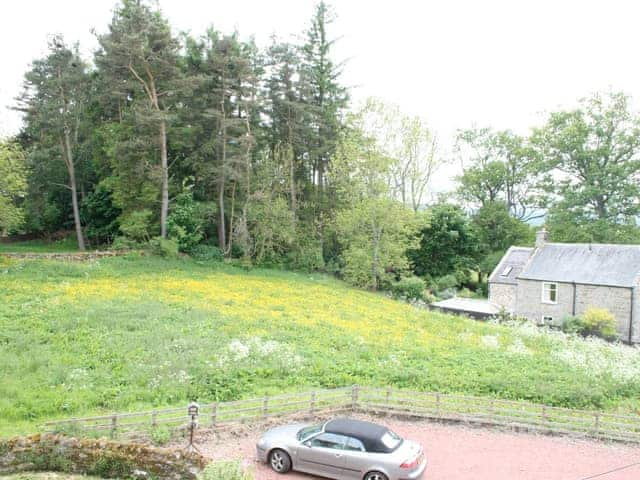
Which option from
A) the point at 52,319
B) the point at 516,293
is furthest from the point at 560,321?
the point at 52,319

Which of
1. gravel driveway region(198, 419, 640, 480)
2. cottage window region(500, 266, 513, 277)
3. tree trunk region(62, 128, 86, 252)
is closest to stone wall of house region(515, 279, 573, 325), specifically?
cottage window region(500, 266, 513, 277)

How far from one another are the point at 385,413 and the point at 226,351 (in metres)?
6.68

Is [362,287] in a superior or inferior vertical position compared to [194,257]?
inferior

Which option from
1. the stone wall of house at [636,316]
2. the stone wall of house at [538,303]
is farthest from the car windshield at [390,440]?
the stone wall of house at [538,303]

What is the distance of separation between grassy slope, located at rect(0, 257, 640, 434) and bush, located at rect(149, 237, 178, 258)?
637 cm

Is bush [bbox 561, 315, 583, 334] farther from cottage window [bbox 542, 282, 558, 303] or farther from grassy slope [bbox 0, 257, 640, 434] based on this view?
grassy slope [bbox 0, 257, 640, 434]

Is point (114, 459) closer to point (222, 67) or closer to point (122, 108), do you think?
point (222, 67)

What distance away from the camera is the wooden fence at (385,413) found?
41.8 feet

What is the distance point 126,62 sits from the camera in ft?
117

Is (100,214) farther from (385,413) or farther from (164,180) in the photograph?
(385,413)

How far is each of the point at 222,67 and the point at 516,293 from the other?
1173 inches

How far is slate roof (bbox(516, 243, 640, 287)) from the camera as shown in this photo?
32.0 metres

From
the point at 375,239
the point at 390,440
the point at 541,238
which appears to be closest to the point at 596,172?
the point at 541,238

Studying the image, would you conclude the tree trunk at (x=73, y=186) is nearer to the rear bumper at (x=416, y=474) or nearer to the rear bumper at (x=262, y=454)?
the rear bumper at (x=262, y=454)
